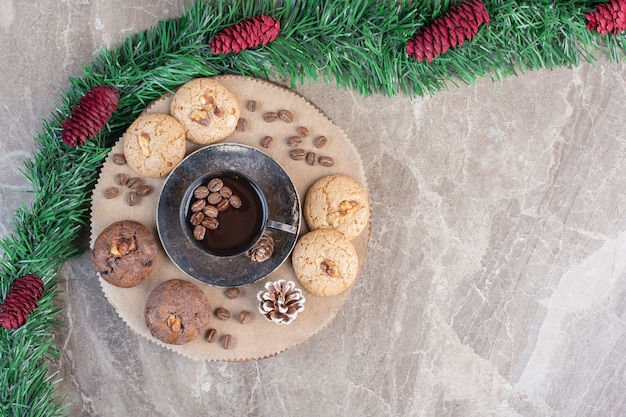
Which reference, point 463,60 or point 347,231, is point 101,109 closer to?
point 347,231

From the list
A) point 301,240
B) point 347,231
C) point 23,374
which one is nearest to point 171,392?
point 23,374

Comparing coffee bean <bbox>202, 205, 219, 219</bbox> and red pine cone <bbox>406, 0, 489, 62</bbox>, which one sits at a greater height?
red pine cone <bbox>406, 0, 489, 62</bbox>

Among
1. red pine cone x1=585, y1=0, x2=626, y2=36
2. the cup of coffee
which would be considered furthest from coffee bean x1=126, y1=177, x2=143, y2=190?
red pine cone x1=585, y1=0, x2=626, y2=36

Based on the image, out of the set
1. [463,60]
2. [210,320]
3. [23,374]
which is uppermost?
[463,60]

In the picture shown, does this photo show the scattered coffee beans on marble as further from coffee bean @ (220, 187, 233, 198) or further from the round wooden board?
coffee bean @ (220, 187, 233, 198)

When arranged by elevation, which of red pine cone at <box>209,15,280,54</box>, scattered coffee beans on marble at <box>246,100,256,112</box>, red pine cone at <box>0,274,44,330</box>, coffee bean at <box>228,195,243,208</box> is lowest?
red pine cone at <box>0,274,44,330</box>
